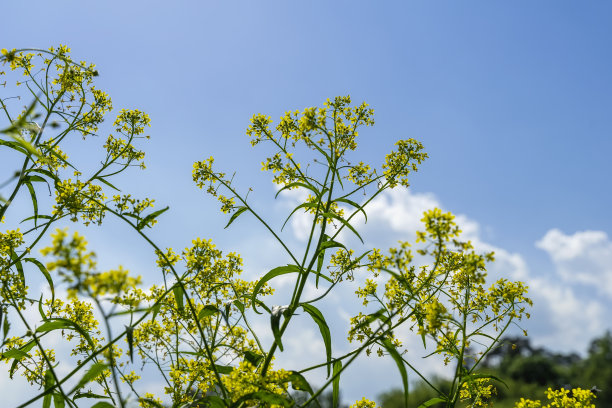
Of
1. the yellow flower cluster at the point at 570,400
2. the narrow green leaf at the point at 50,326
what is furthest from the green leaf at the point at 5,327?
the yellow flower cluster at the point at 570,400

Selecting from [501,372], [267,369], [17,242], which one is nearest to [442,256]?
[267,369]

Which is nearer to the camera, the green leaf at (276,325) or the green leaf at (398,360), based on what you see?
the green leaf at (398,360)

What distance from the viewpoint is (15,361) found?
12.2ft

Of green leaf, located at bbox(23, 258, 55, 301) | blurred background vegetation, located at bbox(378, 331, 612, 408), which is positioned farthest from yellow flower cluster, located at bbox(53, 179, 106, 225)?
blurred background vegetation, located at bbox(378, 331, 612, 408)

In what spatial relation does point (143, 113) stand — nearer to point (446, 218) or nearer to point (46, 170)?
point (46, 170)

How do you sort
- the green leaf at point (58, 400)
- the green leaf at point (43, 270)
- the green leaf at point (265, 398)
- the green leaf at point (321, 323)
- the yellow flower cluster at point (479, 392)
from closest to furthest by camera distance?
the green leaf at point (265, 398) → the green leaf at point (58, 400) → the green leaf at point (321, 323) → the green leaf at point (43, 270) → the yellow flower cluster at point (479, 392)

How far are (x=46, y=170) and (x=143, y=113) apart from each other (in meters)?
1.55

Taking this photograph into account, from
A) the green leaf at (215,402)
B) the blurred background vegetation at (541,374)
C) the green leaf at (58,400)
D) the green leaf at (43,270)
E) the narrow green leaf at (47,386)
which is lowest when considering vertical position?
the green leaf at (215,402)

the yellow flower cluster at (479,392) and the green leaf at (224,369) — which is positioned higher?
the green leaf at (224,369)

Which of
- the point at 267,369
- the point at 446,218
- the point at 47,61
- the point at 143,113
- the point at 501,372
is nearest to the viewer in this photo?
the point at 446,218

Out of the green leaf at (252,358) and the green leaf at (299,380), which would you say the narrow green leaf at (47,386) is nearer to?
the green leaf at (252,358)

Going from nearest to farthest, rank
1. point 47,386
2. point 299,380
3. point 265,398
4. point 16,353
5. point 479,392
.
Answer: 1. point 265,398
2. point 299,380
3. point 47,386
4. point 16,353
5. point 479,392

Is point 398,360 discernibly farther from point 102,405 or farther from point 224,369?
point 102,405

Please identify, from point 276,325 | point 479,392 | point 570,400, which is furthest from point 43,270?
point 570,400
